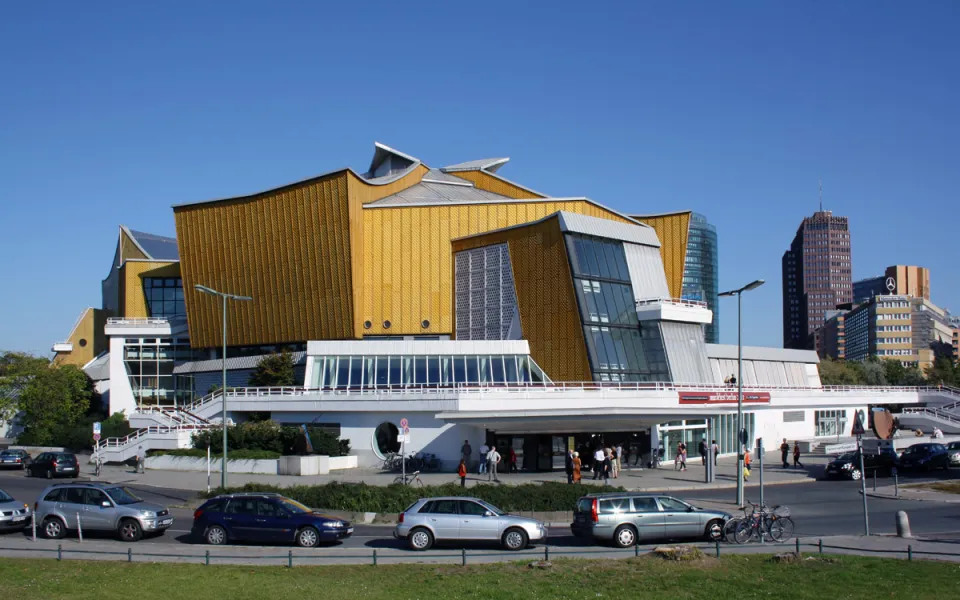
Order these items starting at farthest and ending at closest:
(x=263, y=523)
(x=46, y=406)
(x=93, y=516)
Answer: (x=46, y=406)
(x=93, y=516)
(x=263, y=523)

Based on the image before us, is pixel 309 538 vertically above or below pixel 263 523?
below

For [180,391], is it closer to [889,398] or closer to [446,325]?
[446,325]

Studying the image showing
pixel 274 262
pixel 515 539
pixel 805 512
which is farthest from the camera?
pixel 274 262

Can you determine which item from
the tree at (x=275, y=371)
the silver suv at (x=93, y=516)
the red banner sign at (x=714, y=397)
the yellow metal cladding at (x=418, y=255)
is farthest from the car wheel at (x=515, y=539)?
the yellow metal cladding at (x=418, y=255)

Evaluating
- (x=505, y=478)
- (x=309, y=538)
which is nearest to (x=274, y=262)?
(x=505, y=478)

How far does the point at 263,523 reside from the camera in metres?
25.1

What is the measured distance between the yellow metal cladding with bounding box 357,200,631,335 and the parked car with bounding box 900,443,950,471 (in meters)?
27.9

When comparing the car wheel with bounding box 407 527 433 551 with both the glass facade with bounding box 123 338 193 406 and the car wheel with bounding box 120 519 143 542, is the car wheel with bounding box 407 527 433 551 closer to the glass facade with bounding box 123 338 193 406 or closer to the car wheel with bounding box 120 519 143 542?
the car wheel with bounding box 120 519 143 542

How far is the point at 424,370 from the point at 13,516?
30635mm

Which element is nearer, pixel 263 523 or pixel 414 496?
pixel 263 523

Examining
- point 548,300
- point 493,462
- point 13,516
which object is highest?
point 548,300

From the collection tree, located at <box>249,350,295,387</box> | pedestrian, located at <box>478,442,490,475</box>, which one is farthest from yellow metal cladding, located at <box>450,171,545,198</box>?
pedestrian, located at <box>478,442,490,475</box>

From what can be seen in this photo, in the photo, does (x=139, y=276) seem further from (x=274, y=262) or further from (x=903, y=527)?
(x=903, y=527)

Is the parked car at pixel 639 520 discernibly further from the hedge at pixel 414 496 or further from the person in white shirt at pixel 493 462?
the person in white shirt at pixel 493 462
